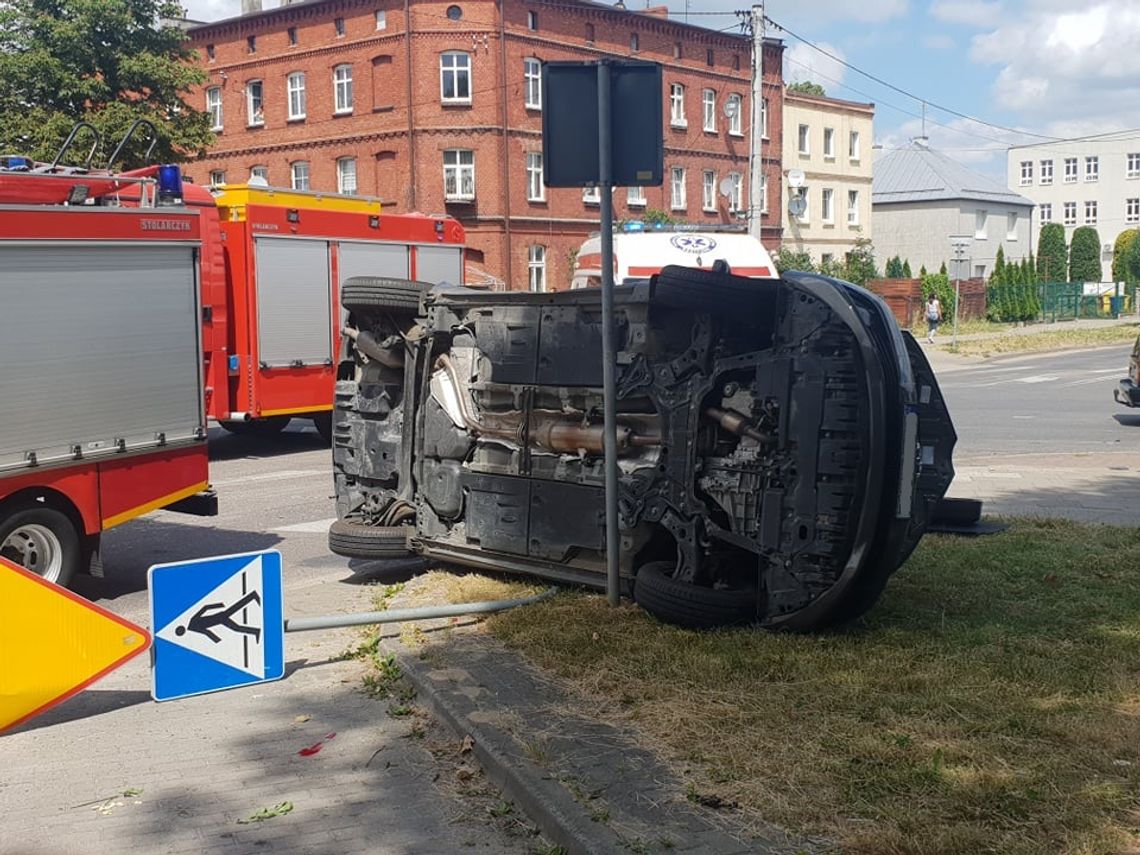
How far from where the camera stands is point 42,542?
8203mm

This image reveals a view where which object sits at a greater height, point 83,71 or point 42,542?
point 83,71

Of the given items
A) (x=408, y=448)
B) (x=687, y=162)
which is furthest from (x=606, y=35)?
(x=408, y=448)

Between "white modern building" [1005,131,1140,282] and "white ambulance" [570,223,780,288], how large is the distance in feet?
303

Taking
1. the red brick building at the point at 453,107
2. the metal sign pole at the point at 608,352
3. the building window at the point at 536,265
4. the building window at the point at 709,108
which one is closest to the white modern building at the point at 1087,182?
the building window at the point at 709,108

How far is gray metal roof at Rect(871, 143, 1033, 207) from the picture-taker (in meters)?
73.8

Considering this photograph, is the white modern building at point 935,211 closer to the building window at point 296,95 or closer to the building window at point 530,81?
the building window at point 530,81

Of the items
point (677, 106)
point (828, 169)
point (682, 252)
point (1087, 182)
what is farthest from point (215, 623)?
point (1087, 182)

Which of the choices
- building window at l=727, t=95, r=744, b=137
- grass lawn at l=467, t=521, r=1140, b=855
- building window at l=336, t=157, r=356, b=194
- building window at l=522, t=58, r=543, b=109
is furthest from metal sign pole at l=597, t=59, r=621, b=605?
building window at l=727, t=95, r=744, b=137

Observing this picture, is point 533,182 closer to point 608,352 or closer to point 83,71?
point 83,71

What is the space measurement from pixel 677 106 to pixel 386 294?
149ft

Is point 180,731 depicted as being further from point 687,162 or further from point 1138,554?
point 687,162

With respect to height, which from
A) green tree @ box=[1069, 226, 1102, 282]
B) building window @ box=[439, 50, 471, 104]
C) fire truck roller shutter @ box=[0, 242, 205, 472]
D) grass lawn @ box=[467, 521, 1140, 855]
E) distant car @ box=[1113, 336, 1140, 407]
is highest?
building window @ box=[439, 50, 471, 104]

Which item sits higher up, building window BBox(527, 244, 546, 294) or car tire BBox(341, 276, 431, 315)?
building window BBox(527, 244, 546, 294)

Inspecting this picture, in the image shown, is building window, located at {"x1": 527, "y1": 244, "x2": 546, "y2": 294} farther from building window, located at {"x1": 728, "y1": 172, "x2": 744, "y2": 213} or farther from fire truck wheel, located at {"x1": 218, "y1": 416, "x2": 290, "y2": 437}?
fire truck wheel, located at {"x1": 218, "y1": 416, "x2": 290, "y2": 437}
